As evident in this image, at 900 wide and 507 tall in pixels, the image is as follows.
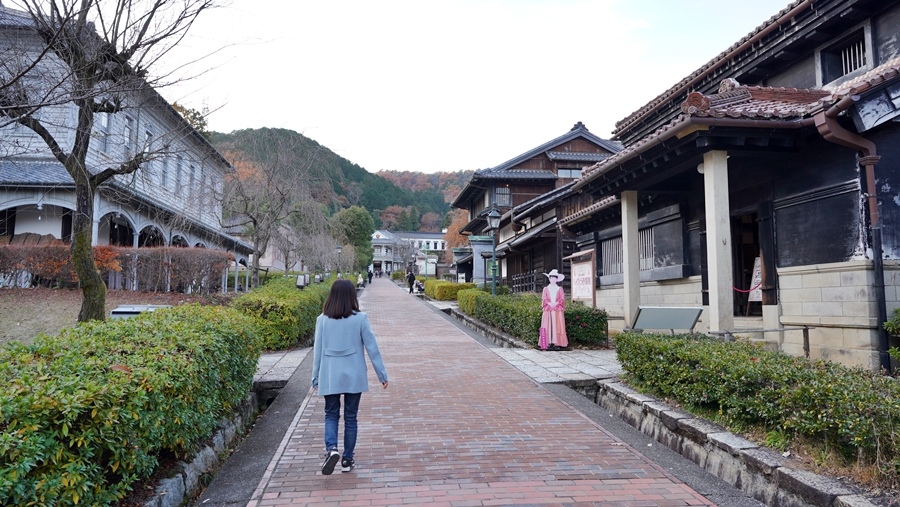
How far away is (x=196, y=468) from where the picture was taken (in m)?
4.66

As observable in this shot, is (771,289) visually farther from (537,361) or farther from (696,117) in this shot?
(537,361)

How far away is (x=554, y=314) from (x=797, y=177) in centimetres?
520

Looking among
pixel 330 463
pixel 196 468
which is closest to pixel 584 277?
pixel 330 463

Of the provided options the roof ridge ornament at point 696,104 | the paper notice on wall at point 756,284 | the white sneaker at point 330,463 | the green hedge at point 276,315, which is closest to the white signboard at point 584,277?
the paper notice on wall at point 756,284

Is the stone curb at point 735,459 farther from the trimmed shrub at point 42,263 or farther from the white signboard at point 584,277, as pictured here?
the trimmed shrub at point 42,263

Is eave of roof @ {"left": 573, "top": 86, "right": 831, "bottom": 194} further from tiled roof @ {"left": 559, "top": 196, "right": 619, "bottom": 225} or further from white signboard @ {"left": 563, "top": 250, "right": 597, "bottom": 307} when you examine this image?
tiled roof @ {"left": 559, "top": 196, "right": 619, "bottom": 225}

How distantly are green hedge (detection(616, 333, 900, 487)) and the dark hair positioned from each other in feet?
11.9

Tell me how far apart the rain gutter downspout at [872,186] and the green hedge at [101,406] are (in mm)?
8080

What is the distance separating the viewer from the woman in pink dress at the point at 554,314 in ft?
38.9

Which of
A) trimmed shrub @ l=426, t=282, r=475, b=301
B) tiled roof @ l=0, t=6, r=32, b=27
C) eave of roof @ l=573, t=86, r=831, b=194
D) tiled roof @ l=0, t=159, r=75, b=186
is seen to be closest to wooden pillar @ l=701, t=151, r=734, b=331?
eave of roof @ l=573, t=86, r=831, b=194

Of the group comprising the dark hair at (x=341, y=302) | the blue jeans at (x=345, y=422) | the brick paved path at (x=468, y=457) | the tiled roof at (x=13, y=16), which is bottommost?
the brick paved path at (x=468, y=457)

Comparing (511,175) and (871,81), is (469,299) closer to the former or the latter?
(511,175)

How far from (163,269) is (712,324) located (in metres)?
15.7

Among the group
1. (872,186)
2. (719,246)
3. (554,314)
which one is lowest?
(554,314)
